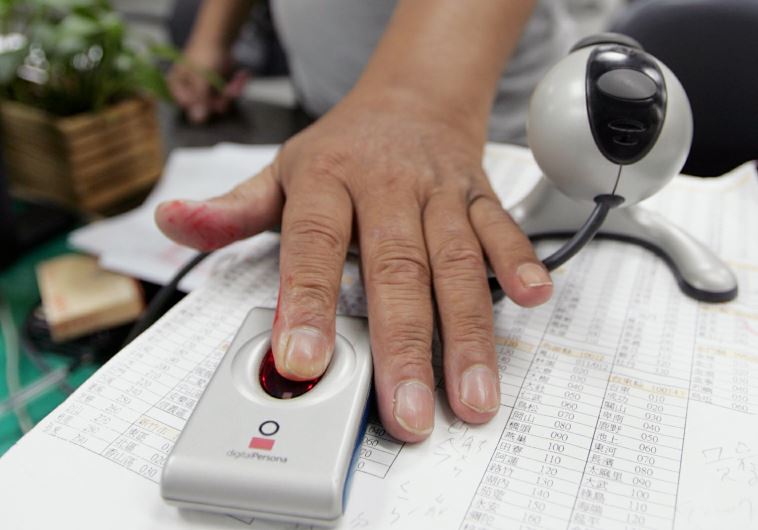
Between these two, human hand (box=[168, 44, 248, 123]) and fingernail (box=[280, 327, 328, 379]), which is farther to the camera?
human hand (box=[168, 44, 248, 123])

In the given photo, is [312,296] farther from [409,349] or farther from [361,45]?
[361,45]

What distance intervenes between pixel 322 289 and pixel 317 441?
0.32 ft

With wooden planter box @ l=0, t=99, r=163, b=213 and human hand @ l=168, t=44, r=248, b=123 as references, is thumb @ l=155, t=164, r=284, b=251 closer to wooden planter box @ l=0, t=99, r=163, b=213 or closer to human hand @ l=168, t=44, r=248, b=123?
wooden planter box @ l=0, t=99, r=163, b=213

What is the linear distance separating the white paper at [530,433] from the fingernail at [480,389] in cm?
1

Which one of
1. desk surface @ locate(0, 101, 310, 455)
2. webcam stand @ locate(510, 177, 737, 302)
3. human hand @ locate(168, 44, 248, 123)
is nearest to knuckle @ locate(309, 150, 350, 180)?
webcam stand @ locate(510, 177, 737, 302)

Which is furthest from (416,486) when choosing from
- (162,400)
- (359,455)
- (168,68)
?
(168,68)

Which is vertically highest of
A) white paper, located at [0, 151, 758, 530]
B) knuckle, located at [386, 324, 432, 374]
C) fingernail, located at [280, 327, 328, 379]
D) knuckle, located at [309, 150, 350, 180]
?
knuckle, located at [309, 150, 350, 180]

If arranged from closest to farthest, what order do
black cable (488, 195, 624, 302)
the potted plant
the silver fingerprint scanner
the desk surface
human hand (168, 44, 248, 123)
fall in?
1. the silver fingerprint scanner
2. black cable (488, 195, 624, 302)
3. the desk surface
4. the potted plant
5. human hand (168, 44, 248, 123)

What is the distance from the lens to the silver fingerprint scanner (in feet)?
0.76

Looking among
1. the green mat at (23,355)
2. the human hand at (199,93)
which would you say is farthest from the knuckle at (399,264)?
the human hand at (199,93)

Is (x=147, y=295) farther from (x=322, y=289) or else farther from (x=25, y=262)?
(x=322, y=289)

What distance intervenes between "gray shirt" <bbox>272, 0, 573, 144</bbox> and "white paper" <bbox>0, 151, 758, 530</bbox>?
17.1 inches

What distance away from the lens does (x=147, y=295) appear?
55 cm

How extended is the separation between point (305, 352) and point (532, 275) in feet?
0.42
